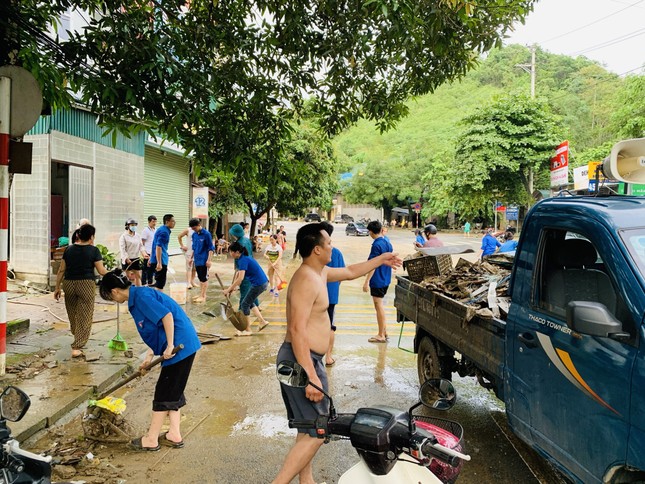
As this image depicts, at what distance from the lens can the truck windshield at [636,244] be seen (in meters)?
2.57

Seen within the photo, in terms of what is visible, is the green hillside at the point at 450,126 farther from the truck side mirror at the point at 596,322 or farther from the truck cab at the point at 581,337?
the truck side mirror at the point at 596,322

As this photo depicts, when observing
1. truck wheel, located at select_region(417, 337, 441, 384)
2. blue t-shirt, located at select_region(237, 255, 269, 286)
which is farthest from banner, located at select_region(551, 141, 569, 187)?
truck wheel, located at select_region(417, 337, 441, 384)

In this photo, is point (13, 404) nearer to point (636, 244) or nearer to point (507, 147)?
point (636, 244)

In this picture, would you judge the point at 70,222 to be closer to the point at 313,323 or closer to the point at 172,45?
the point at 172,45

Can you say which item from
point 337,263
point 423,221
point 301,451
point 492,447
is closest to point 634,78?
point 337,263

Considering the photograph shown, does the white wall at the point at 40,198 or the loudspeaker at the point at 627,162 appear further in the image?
the white wall at the point at 40,198

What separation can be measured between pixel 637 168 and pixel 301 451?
2968mm

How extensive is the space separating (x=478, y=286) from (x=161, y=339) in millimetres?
3185

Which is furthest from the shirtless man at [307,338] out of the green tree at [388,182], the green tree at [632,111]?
the green tree at [388,182]

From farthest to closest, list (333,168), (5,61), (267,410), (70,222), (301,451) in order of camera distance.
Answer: (333,168) < (70,222) < (5,61) < (267,410) < (301,451)

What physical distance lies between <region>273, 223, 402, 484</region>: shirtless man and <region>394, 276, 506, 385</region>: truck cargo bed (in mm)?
961

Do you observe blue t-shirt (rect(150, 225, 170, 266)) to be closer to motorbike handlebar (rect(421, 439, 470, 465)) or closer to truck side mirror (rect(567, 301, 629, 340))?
truck side mirror (rect(567, 301, 629, 340))

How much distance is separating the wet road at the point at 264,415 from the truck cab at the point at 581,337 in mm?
1050

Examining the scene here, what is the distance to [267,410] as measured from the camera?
5176mm
